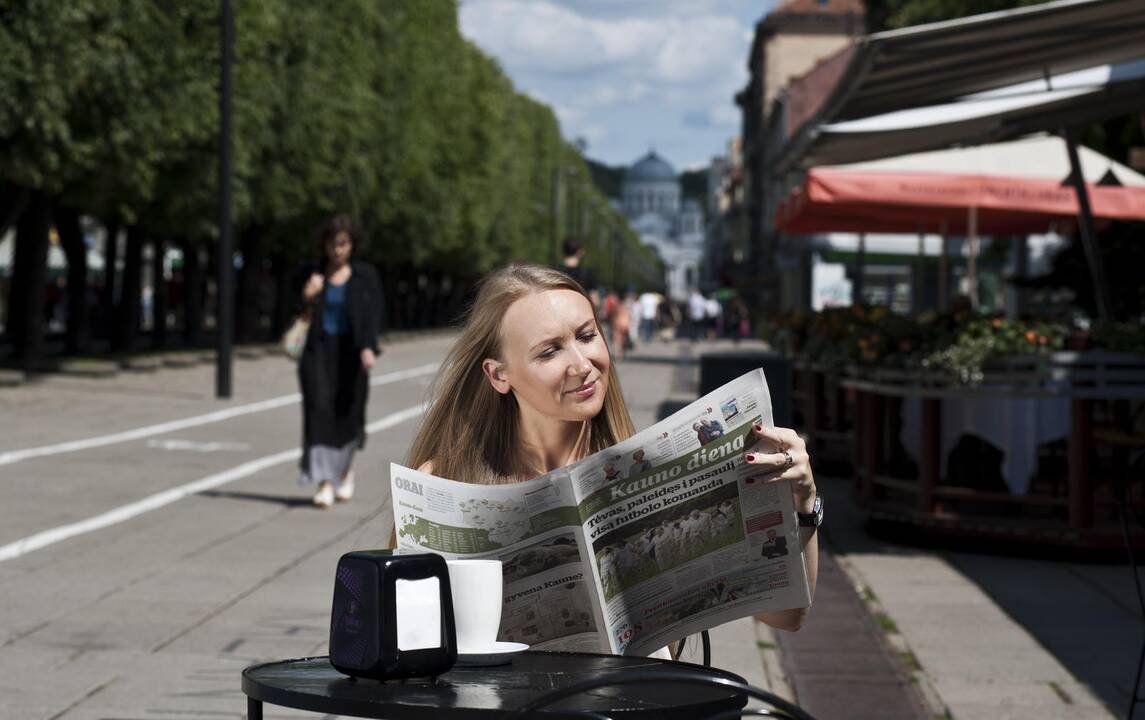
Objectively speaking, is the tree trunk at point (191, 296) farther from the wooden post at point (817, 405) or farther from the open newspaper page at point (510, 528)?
the open newspaper page at point (510, 528)

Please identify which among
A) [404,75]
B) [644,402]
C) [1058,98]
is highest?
[404,75]

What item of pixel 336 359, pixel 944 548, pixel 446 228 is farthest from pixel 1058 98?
pixel 446 228

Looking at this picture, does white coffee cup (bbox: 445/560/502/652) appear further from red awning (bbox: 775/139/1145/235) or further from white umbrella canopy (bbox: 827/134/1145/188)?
white umbrella canopy (bbox: 827/134/1145/188)

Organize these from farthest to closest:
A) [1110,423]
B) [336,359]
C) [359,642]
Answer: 1. [336,359]
2. [1110,423]
3. [359,642]

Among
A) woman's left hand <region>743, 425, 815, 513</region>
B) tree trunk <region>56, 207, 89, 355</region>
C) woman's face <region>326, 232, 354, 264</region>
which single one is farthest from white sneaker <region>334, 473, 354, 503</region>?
tree trunk <region>56, 207, 89, 355</region>

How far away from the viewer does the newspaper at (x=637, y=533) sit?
2807 millimetres

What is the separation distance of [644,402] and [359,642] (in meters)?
21.6

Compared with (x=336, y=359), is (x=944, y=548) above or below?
below

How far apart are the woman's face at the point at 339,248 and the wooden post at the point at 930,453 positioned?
12.3 feet

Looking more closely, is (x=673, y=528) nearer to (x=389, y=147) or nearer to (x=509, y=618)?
(x=509, y=618)

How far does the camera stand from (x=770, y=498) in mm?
2863

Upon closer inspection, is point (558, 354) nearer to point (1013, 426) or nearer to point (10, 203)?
point (1013, 426)

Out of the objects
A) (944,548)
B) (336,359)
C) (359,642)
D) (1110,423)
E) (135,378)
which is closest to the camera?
(359,642)

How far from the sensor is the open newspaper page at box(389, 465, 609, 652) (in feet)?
9.25
